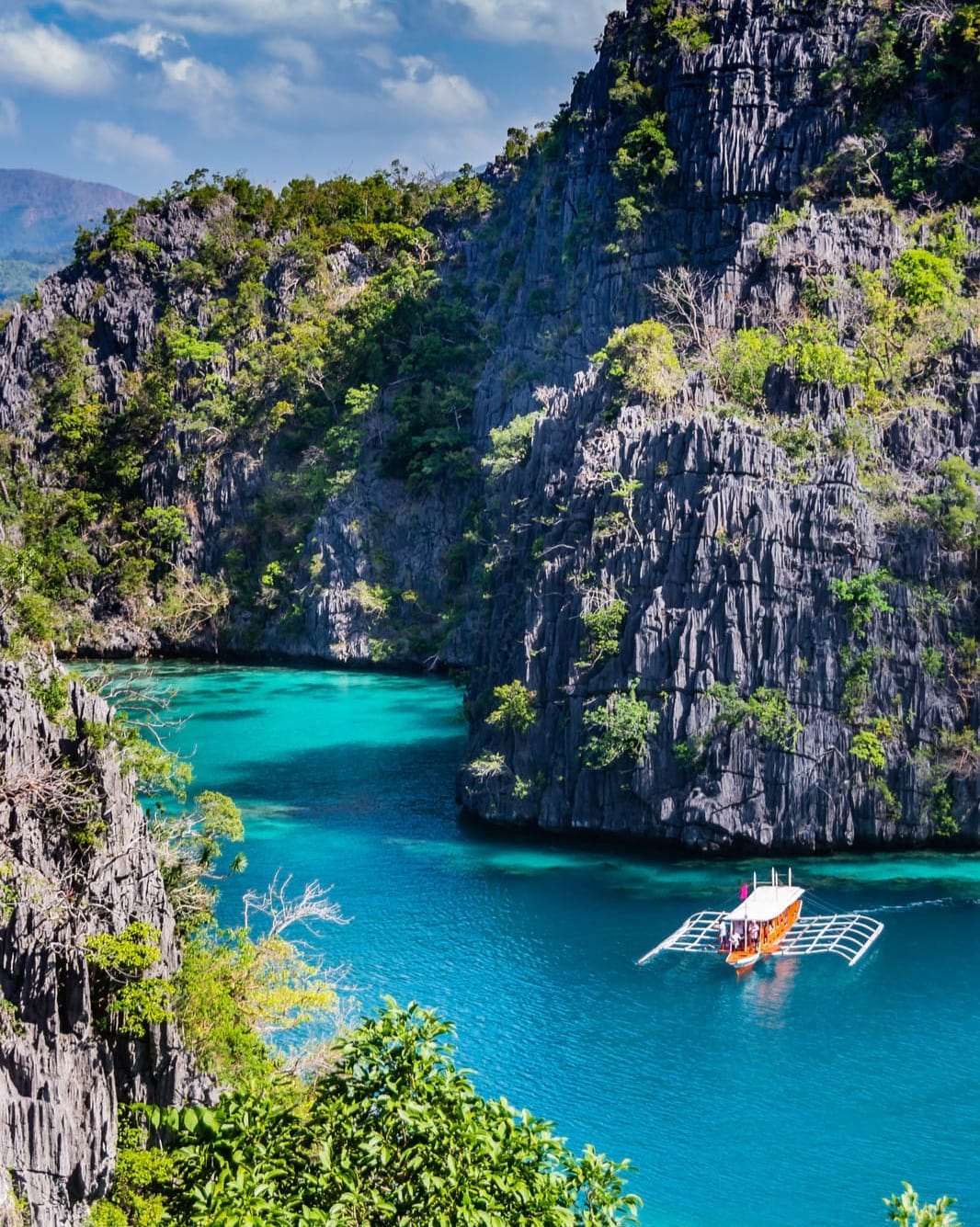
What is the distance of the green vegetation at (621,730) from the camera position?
35281mm

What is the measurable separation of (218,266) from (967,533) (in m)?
47.5

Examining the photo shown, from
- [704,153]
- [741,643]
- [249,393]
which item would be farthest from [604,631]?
[249,393]

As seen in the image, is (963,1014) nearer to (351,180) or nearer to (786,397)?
(786,397)

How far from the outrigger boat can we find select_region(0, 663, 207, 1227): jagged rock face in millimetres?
13154

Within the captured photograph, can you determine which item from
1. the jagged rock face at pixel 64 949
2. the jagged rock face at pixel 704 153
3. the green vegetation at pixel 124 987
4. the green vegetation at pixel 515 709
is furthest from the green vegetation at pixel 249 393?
the green vegetation at pixel 124 987

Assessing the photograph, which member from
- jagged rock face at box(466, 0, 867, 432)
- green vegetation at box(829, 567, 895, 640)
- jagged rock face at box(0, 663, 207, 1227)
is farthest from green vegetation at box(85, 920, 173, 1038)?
jagged rock face at box(466, 0, 867, 432)

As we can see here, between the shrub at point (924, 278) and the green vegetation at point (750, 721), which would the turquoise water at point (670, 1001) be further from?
the shrub at point (924, 278)

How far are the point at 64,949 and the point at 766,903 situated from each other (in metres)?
16.4

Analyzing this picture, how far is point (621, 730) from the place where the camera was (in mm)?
35312

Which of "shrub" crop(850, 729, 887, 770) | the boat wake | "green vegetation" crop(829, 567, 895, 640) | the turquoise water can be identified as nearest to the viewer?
the turquoise water

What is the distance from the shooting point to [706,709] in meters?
34.9

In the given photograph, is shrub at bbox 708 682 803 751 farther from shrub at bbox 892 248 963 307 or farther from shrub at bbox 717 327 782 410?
shrub at bbox 892 248 963 307

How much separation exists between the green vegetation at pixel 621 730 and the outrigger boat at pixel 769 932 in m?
4.97

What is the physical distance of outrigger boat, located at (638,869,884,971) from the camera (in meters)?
29.7
